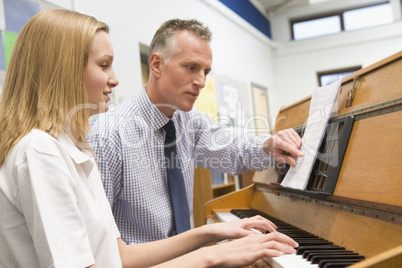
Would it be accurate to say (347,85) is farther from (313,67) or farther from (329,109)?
(313,67)

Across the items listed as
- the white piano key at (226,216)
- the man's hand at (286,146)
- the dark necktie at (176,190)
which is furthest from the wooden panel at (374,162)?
the dark necktie at (176,190)

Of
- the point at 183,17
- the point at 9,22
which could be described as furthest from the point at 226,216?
the point at 183,17

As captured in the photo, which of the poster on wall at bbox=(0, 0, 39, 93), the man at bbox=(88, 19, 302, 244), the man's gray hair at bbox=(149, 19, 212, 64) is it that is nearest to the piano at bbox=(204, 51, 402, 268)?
the man at bbox=(88, 19, 302, 244)

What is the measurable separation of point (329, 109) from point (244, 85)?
460 centimetres

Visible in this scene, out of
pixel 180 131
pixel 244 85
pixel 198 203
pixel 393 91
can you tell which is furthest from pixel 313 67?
pixel 393 91

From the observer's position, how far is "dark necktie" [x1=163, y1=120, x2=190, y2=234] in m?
1.66

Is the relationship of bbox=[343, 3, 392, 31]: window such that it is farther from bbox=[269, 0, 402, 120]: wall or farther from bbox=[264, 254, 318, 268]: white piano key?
bbox=[264, 254, 318, 268]: white piano key

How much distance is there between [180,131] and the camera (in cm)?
185

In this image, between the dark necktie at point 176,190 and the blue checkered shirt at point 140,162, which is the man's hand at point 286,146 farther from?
the dark necktie at point 176,190

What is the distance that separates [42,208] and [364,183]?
0.82 metres

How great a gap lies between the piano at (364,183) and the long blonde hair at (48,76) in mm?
644

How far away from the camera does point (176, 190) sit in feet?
5.52

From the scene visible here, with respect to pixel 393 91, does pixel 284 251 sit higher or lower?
lower

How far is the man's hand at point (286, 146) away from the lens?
1.47 m
